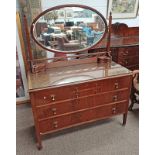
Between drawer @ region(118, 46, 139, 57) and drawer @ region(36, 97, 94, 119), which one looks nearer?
drawer @ region(36, 97, 94, 119)

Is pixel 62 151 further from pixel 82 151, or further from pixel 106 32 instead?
pixel 106 32

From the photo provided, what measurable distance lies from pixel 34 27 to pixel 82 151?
1432 mm

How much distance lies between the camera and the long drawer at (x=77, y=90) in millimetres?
1560

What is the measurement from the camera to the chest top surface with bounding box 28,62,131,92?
5.22 feet

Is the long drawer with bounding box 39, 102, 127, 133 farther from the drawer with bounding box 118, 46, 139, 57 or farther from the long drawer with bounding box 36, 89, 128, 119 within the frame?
the drawer with bounding box 118, 46, 139, 57

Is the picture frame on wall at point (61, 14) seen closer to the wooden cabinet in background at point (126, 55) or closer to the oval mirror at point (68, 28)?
the oval mirror at point (68, 28)

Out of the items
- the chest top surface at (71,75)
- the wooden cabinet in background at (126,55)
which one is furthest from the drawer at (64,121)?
the wooden cabinet in background at (126,55)

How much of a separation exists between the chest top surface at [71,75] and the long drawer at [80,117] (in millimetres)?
383

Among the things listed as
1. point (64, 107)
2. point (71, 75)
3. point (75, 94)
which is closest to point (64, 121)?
point (64, 107)

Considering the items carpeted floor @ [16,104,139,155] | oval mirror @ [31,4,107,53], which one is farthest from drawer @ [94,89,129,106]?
oval mirror @ [31,4,107,53]

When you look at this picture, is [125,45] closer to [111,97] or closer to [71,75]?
[111,97]

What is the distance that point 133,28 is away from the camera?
2980 mm

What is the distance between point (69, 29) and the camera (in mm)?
1825

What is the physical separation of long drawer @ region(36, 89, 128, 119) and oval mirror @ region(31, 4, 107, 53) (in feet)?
1.97
